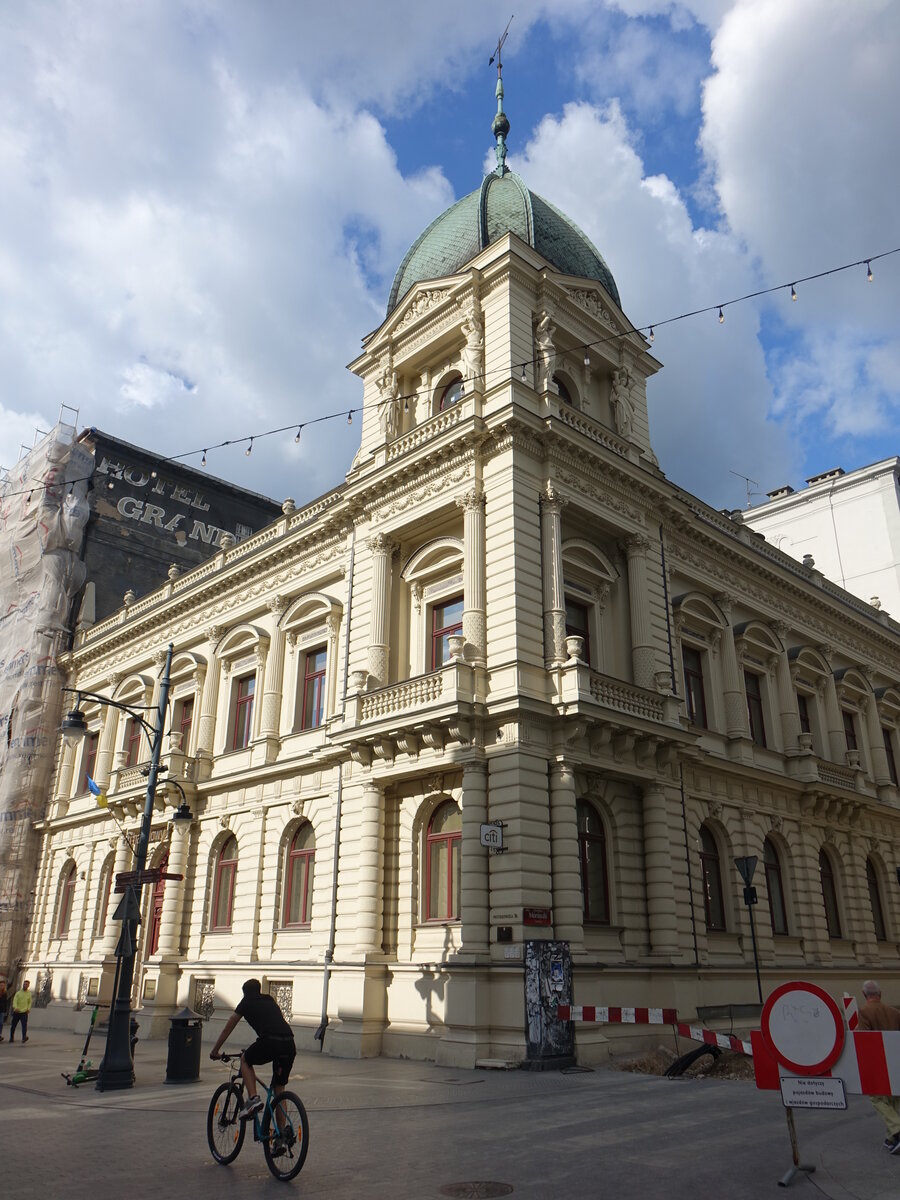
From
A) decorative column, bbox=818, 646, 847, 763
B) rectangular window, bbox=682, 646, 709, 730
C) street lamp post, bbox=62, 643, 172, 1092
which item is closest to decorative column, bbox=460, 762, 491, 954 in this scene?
street lamp post, bbox=62, 643, 172, 1092

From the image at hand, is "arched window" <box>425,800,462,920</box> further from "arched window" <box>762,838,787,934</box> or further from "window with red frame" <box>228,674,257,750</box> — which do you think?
"arched window" <box>762,838,787,934</box>

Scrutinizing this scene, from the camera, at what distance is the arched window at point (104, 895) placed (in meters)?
31.3

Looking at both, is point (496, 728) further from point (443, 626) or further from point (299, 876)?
point (299, 876)

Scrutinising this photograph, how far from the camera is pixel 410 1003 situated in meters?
19.0

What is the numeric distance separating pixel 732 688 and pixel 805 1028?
62.0 ft

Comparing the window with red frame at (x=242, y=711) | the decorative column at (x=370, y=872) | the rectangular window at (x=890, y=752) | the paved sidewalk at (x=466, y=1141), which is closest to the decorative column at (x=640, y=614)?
the decorative column at (x=370, y=872)

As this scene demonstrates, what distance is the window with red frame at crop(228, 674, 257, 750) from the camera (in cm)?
2837

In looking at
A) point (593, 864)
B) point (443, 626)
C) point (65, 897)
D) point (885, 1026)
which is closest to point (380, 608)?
point (443, 626)

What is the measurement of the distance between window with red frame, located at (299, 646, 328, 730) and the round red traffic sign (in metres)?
18.1

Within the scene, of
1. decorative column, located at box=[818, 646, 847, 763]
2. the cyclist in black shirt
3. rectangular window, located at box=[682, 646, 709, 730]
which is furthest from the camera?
decorative column, located at box=[818, 646, 847, 763]

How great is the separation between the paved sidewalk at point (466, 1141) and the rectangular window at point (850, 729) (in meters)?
20.6

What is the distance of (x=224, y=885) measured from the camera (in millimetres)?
26625

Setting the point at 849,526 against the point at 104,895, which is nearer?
the point at 104,895

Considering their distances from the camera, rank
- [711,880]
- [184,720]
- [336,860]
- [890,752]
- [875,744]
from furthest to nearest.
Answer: [890,752], [875,744], [184,720], [711,880], [336,860]
